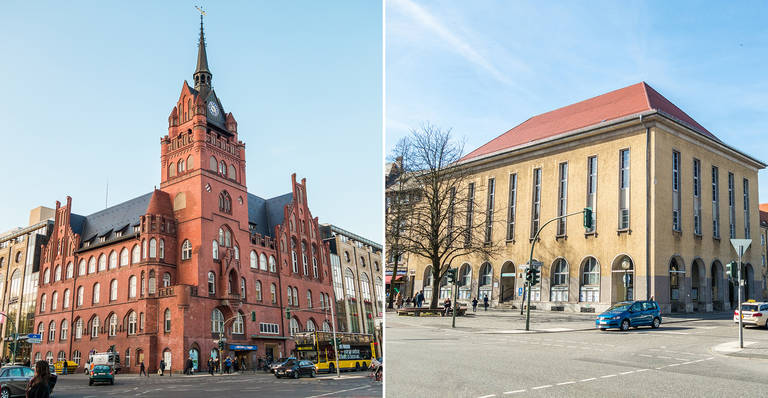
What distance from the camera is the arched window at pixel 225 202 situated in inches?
1709

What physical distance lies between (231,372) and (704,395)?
3279 centimetres

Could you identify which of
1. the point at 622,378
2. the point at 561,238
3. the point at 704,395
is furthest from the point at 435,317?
the point at 704,395

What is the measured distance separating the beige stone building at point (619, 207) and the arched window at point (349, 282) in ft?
18.3

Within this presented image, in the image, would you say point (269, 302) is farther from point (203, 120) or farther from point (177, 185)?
point (203, 120)

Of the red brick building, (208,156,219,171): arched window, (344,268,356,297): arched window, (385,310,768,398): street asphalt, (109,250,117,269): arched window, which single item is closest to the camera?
(385,310,768,398): street asphalt

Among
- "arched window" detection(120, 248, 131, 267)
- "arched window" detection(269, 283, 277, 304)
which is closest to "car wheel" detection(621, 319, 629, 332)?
"arched window" detection(120, 248, 131, 267)

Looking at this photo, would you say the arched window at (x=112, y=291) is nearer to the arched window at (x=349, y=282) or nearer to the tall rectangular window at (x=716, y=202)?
the arched window at (x=349, y=282)

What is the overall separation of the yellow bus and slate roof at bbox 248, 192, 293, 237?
73.9 feet

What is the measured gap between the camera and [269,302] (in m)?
47.1

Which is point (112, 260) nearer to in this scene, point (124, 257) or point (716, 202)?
point (124, 257)

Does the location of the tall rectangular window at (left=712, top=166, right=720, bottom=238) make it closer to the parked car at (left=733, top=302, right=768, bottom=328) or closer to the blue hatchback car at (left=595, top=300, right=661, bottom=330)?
the parked car at (left=733, top=302, right=768, bottom=328)

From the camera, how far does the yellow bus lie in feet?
91.0

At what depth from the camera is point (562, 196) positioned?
39.3 m

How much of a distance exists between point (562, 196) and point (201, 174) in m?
22.9
